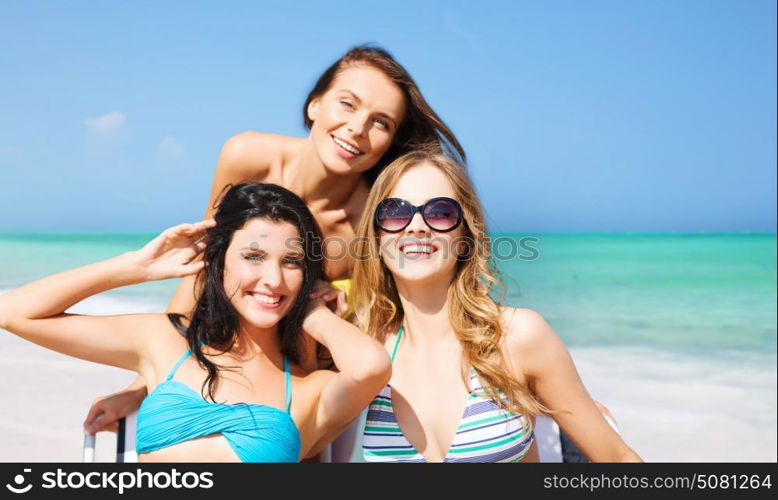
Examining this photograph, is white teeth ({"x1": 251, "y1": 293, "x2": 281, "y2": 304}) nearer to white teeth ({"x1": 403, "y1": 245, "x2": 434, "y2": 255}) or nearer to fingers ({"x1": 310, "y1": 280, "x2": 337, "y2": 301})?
fingers ({"x1": 310, "y1": 280, "x2": 337, "y2": 301})

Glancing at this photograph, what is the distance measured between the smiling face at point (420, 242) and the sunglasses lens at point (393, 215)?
34 mm

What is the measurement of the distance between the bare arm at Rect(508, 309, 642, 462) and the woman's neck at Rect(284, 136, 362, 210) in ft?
6.14

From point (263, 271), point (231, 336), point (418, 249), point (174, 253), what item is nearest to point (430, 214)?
point (418, 249)

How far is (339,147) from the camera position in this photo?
4168mm

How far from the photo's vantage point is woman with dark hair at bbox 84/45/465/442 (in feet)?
13.4

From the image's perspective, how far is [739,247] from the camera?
3416cm

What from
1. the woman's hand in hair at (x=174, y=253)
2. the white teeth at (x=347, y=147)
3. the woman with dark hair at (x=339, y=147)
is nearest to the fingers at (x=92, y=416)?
the woman with dark hair at (x=339, y=147)

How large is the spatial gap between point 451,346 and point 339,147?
157 centimetres

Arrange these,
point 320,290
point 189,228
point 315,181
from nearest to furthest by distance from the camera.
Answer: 1. point 189,228
2. point 320,290
3. point 315,181

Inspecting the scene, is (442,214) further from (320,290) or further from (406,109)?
(406,109)

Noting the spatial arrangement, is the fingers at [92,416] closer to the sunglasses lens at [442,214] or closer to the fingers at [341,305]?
the fingers at [341,305]

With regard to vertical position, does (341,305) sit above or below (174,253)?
below

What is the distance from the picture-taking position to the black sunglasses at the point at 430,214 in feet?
10.7
